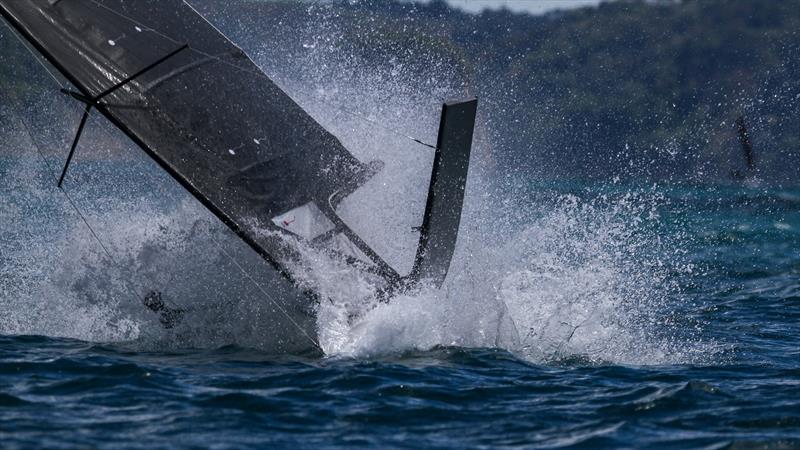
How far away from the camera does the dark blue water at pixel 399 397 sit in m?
5.88

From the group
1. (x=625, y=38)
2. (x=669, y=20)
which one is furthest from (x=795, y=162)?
(x=669, y=20)

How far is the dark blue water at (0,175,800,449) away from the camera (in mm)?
5879

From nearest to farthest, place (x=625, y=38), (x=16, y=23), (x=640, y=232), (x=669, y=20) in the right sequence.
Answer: (x=16, y=23)
(x=640, y=232)
(x=669, y=20)
(x=625, y=38)

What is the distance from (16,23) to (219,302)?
2.48m

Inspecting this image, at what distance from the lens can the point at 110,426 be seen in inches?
231

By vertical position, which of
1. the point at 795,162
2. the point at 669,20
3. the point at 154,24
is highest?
the point at 669,20

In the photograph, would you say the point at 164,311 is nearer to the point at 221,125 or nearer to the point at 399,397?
the point at 221,125

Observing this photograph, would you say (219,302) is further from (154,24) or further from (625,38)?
(625,38)

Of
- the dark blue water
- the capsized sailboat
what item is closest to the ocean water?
the dark blue water

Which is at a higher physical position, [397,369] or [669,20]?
[669,20]

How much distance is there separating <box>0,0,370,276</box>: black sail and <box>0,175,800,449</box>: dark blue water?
1198 mm

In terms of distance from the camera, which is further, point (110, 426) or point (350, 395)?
point (350, 395)

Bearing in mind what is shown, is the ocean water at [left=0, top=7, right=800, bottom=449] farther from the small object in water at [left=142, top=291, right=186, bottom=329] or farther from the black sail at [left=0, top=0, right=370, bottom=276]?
the black sail at [left=0, top=0, right=370, bottom=276]

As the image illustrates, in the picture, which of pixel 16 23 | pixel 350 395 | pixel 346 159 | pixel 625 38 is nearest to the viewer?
pixel 350 395
